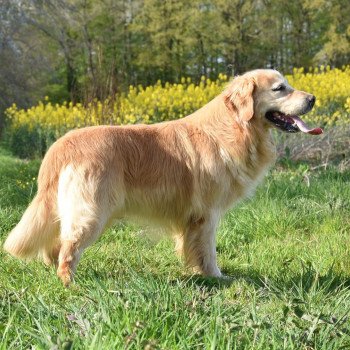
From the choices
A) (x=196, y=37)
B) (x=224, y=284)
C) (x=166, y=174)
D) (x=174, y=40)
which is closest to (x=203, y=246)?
(x=224, y=284)

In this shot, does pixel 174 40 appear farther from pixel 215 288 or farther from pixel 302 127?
pixel 215 288

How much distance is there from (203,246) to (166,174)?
0.63m

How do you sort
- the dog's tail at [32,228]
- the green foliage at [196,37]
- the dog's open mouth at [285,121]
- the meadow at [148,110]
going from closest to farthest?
the dog's tail at [32,228], the dog's open mouth at [285,121], the meadow at [148,110], the green foliage at [196,37]

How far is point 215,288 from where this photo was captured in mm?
3395

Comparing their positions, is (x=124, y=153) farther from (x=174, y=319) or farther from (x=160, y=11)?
(x=160, y=11)

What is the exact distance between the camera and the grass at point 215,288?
2.10 metres

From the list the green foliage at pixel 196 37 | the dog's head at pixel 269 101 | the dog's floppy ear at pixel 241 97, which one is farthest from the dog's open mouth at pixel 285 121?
the green foliage at pixel 196 37

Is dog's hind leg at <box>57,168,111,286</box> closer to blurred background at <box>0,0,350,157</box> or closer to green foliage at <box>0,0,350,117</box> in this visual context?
blurred background at <box>0,0,350,157</box>

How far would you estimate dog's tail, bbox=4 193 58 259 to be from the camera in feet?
11.3

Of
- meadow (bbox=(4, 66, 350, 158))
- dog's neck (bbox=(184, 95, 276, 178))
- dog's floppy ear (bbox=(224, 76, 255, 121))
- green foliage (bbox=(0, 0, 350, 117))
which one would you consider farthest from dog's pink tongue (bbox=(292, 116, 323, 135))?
green foliage (bbox=(0, 0, 350, 117))

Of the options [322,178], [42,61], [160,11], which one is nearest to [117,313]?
[322,178]

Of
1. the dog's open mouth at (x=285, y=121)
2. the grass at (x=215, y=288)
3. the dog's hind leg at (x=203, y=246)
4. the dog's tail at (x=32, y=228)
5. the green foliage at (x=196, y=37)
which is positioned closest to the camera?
the grass at (x=215, y=288)

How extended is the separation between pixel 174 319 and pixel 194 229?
1598 millimetres

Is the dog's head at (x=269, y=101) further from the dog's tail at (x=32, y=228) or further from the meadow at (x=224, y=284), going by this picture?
the dog's tail at (x=32, y=228)
